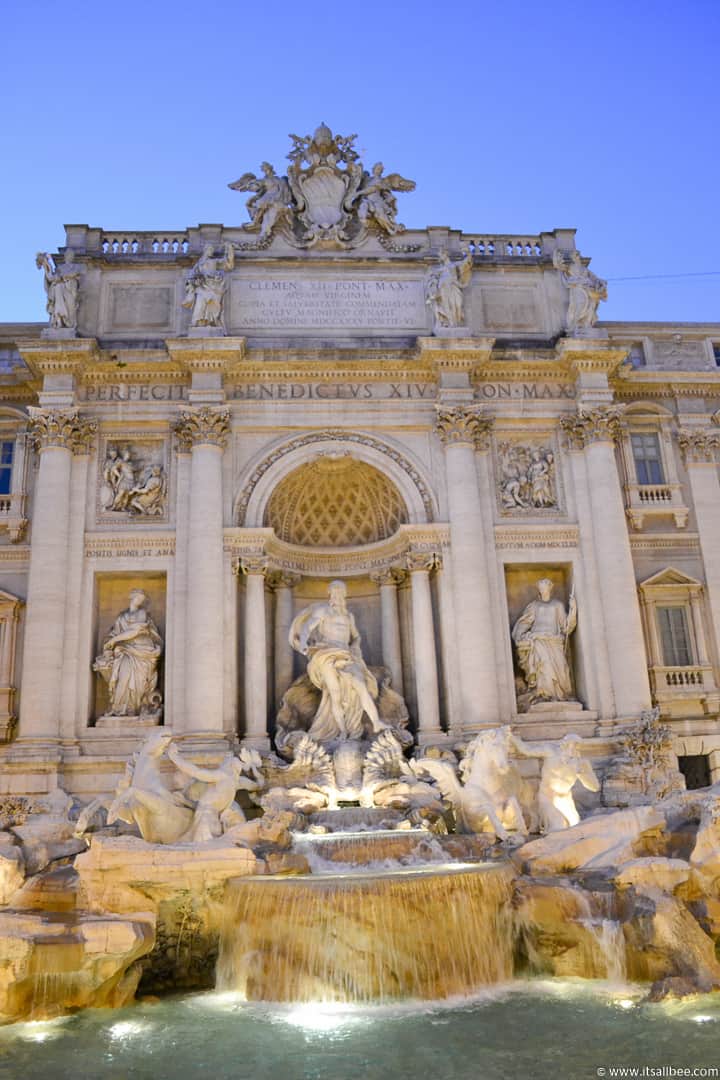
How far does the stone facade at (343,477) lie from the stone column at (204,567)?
6 cm

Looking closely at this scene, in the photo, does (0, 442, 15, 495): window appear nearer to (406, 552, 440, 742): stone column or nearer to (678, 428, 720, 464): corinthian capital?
(406, 552, 440, 742): stone column

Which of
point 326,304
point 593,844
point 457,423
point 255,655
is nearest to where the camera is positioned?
point 593,844

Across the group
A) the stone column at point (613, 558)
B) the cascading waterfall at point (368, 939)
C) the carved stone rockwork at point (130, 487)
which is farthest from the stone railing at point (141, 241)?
the cascading waterfall at point (368, 939)

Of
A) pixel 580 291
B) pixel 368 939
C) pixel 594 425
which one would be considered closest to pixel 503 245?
pixel 580 291

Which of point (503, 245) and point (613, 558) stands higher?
point (503, 245)

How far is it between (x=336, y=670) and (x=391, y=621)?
2408mm

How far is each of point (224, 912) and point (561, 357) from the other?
14112 millimetres

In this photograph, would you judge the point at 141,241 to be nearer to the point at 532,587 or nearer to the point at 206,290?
the point at 206,290

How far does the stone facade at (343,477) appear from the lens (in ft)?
60.3

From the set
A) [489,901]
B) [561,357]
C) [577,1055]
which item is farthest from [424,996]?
[561,357]

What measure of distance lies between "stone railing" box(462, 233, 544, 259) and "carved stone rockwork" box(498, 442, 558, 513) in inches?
206

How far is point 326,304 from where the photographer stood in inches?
834

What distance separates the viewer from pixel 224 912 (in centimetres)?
1173

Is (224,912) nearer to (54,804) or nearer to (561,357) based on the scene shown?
(54,804)
